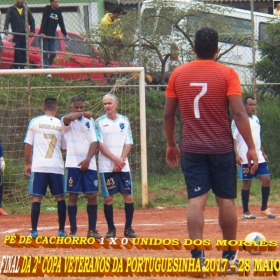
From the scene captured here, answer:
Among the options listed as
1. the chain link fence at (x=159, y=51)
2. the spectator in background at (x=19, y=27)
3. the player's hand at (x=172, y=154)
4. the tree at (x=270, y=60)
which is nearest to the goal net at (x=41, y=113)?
the chain link fence at (x=159, y=51)

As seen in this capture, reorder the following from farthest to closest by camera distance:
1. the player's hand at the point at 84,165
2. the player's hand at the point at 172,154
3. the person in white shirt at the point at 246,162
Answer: the person in white shirt at the point at 246,162 → the player's hand at the point at 84,165 → the player's hand at the point at 172,154

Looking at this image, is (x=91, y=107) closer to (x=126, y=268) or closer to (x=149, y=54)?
(x=149, y=54)

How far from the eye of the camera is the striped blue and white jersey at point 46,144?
10281 mm

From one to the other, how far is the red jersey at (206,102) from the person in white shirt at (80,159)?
121 inches

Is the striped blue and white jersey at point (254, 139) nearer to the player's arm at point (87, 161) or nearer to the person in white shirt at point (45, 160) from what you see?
the player's arm at point (87, 161)

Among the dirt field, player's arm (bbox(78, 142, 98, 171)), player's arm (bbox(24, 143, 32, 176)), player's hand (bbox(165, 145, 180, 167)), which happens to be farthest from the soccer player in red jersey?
player's arm (bbox(24, 143, 32, 176))

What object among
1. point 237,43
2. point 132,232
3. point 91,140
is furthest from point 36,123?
point 237,43

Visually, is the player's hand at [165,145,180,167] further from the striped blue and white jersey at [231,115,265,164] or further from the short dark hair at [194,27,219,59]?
the striped blue and white jersey at [231,115,265,164]

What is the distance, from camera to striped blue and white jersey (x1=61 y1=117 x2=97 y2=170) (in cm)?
1030

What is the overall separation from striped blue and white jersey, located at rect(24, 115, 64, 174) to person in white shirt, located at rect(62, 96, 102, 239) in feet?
0.41

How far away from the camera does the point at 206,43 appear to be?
7285 millimetres

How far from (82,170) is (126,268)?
3.08 metres

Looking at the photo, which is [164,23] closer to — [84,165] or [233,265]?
[84,165]

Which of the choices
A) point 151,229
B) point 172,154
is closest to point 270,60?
point 151,229
